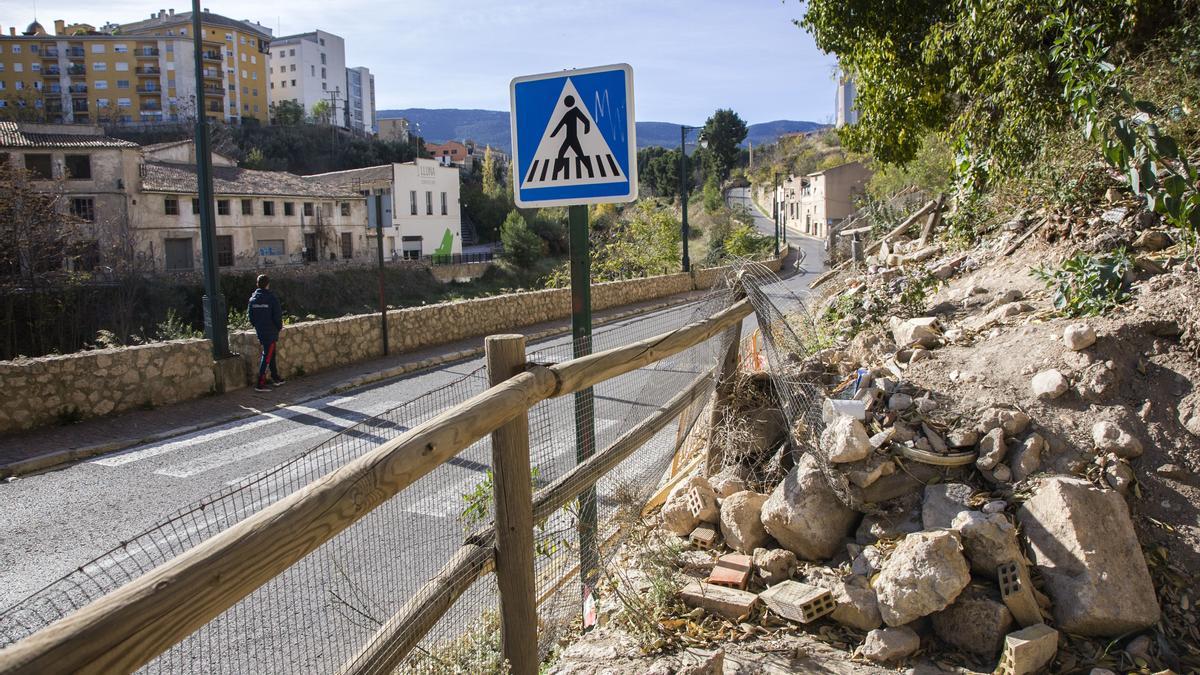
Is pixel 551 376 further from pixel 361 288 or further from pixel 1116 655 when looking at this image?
pixel 361 288

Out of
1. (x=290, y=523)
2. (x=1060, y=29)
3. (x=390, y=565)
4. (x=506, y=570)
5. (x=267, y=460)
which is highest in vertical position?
(x=1060, y=29)

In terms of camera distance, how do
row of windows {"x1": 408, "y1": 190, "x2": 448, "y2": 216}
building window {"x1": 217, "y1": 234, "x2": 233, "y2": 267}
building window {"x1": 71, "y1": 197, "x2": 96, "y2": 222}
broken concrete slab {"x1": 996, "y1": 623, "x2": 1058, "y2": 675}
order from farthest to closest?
row of windows {"x1": 408, "y1": 190, "x2": 448, "y2": 216} → building window {"x1": 217, "y1": 234, "x2": 233, "y2": 267} → building window {"x1": 71, "y1": 197, "x2": 96, "y2": 222} → broken concrete slab {"x1": 996, "y1": 623, "x2": 1058, "y2": 675}

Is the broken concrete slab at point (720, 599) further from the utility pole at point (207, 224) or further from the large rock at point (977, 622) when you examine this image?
the utility pole at point (207, 224)

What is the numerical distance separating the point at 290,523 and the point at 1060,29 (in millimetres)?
10056

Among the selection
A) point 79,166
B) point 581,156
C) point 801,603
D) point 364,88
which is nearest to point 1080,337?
point 801,603

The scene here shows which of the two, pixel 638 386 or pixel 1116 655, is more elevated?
pixel 638 386

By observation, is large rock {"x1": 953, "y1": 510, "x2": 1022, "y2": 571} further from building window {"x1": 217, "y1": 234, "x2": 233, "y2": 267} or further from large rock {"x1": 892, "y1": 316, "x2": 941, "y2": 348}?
building window {"x1": 217, "y1": 234, "x2": 233, "y2": 267}

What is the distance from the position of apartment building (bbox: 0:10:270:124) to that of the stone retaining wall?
95.3 m

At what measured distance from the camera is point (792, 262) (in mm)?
53719

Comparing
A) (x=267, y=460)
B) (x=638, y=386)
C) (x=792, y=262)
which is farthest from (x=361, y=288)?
(x=638, y=386)

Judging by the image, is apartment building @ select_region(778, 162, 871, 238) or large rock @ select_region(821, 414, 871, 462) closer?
large rock @ select_region(821, 414, 871, 462)

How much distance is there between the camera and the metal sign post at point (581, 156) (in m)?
3.69

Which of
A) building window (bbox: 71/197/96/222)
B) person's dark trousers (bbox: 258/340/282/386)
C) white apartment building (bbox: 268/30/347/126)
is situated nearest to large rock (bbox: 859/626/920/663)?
person's dark trousers (bbox: 258/340/282/386)

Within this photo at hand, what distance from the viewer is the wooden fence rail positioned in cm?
124
